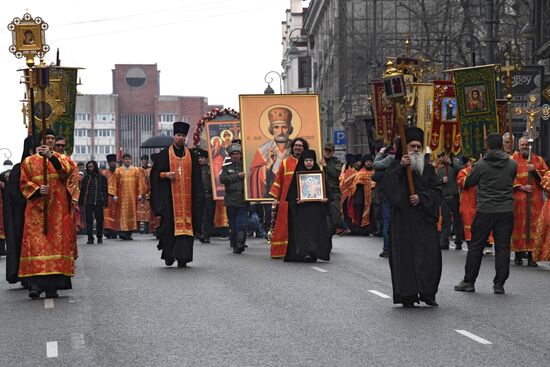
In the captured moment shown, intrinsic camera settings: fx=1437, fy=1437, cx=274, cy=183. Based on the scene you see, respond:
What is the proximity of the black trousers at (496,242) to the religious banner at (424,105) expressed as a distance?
13.2 meters

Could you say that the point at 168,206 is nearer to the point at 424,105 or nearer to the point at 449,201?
the point at 449,201

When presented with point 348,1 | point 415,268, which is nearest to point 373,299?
point 415,268

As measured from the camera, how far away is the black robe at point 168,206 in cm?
1988

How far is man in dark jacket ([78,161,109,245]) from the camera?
29.5 meters

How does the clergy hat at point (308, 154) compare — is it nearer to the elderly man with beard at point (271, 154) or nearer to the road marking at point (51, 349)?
the elderly man with beard at point (271, 154)

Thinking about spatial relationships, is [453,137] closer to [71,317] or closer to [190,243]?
[190,243]

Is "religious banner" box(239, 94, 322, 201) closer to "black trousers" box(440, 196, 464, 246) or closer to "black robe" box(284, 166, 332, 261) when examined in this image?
"black trousers" box(440, 196, 464, 246)

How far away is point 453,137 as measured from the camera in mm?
29094

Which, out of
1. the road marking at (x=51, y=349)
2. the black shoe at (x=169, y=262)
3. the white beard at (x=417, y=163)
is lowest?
the black shoe at (x=169, y=262)

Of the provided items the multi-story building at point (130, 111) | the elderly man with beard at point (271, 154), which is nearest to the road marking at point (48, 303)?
the elderly man with beard at point (271, 154)

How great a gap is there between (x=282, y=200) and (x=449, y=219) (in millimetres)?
4423


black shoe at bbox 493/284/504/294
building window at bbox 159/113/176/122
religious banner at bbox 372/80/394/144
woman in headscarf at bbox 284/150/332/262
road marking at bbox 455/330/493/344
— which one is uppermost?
building window at bbox 159/113/176/122

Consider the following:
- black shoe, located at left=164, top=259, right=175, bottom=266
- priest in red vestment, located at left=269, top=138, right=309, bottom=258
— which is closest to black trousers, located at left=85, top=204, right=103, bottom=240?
priest in red vestment, located at left=269, top=138, right=309, bottom=258

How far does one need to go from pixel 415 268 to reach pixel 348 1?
63.4 meters
